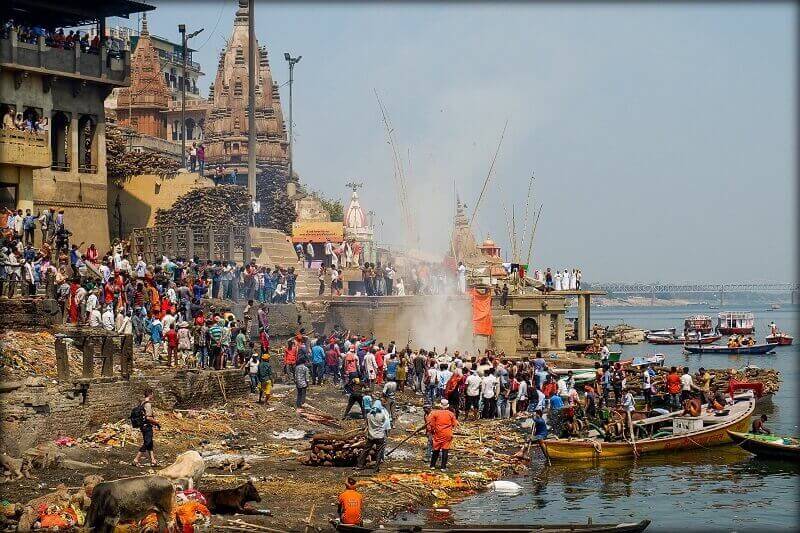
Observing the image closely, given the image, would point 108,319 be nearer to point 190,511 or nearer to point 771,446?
point 190,511

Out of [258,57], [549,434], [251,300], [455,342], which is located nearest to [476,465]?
[549,434]

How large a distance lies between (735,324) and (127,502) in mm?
85146

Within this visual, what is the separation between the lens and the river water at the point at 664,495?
22844mm

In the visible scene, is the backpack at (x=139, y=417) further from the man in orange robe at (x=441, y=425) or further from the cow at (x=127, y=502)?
the man in orange robe at (x=441, y=425)

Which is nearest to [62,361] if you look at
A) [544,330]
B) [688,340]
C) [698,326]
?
[544,330]

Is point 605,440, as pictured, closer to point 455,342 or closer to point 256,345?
point 256,345

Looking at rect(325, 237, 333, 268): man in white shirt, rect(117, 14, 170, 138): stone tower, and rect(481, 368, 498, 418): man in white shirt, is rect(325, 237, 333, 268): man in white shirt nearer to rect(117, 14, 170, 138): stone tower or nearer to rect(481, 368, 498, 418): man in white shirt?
rect(481, 368, 498, 418): man in white shirt

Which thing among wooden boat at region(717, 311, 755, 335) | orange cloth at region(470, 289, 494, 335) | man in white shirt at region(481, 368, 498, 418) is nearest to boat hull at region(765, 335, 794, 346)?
wooden boat at region(717, 311, 755, 335)

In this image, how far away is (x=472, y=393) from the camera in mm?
31906

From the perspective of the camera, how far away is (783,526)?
23344 millimetres

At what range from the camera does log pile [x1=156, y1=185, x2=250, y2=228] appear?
45.3 m

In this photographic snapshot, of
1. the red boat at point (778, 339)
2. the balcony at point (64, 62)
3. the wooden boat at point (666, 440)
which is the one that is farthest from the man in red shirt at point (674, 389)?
the red boat at point (778, 339)

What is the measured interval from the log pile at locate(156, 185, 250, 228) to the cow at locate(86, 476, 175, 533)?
28273mm

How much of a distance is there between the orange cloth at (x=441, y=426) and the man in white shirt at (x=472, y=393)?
797 cm
